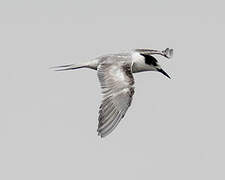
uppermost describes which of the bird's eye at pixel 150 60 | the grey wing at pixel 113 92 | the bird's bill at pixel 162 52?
the bird's bill at pixel 162 52

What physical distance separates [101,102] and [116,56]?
8.94 feet

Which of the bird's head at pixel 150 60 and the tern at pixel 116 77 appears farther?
the bird's head at pixel 150 60

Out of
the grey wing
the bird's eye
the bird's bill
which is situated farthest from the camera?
the bird's bill

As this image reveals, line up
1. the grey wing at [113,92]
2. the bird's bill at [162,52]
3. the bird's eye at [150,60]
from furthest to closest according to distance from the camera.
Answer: the bird's bill at [162,52] < the bird's eye at [150,60] < the grey wing at [113,92]

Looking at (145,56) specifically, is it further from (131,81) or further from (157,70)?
(131,81)

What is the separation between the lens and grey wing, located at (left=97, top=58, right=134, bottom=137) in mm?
16703

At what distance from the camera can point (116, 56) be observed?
19656 millimetres

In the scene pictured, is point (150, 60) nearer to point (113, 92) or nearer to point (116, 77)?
point (116, 77)

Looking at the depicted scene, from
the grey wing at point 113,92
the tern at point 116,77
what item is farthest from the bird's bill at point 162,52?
the grey wing at point 113,92

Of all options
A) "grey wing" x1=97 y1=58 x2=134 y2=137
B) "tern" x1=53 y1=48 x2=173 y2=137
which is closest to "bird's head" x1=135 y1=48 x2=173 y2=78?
"tern" x1=53 y1=48 x2=173 y2=137

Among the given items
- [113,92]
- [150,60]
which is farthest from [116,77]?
[150,60]

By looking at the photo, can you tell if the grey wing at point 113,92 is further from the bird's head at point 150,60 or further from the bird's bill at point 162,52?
the bird's bill at point 162,52

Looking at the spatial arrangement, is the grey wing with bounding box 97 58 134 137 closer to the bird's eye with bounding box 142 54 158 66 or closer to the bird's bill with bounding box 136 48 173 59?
the bird's eye with bounding box 142 54 158 66

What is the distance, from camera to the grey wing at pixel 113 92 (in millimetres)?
16703
